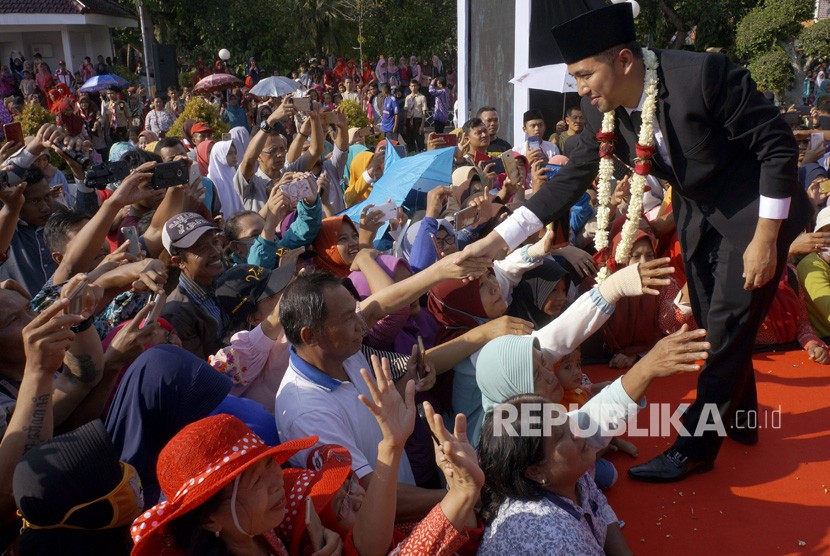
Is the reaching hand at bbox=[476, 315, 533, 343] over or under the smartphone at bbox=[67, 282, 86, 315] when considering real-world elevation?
under

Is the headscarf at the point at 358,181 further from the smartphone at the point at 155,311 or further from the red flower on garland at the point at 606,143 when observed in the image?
the smartphone at the point at 155,311

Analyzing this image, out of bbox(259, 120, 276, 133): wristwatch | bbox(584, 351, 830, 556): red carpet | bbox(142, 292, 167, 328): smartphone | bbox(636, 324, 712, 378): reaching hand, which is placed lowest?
bbox(584, 351, 830, 556): red carpet

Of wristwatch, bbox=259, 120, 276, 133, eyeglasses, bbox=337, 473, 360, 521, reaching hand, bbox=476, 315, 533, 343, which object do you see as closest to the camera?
eyeglasses, bbox=337, 473, 360, 521

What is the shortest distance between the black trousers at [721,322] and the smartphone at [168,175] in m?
2.51

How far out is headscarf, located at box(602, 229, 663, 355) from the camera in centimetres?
473

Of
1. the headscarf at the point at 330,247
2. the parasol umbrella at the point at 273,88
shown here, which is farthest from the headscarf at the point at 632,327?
the parasol umbrella at the point at 273,88

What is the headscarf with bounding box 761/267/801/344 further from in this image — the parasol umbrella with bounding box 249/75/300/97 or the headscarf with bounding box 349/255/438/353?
the parasol umbrella with bounding box 249/75/300/97

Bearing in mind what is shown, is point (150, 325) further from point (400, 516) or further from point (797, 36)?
point (797, 36)

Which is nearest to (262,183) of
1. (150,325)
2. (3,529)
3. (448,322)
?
(448,322)

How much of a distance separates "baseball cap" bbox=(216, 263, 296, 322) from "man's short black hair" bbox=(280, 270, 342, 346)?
0.80 metres

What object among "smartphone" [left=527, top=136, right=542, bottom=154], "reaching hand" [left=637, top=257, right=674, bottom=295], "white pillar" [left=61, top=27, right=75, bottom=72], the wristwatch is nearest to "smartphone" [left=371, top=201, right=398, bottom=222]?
the wristwatch

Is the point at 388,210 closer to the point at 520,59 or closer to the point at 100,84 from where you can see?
the point at 520,59

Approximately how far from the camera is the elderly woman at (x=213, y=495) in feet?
6.09

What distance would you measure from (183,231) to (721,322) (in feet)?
8.19
